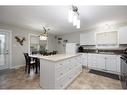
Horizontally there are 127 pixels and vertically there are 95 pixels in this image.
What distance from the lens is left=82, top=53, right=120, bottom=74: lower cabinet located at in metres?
3.53

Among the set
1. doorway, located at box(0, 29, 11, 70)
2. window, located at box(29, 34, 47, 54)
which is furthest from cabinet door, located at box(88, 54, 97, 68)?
doorway, located at box(0, 29, 11, 70)

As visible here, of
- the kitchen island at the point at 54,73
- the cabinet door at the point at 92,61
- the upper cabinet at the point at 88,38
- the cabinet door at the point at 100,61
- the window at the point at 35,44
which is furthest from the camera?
the window at the point at 35,44

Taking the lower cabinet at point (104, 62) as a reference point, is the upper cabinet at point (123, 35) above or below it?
above

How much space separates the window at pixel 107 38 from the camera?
3.94 metres

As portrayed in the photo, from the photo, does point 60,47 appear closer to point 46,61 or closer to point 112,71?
point 112,71

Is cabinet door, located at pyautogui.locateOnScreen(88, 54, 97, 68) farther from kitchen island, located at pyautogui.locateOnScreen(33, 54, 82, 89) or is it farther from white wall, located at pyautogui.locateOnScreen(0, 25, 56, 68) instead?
white wall, located at pyautogui.locateOnScreen(0, 25, 56, 68)

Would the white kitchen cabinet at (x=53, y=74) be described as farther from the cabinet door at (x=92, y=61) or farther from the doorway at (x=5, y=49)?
the doorway at (x=5, y=49)

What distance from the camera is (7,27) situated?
4098 millimetres

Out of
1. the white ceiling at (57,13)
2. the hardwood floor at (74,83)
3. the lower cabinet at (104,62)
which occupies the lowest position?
the hardwood floor at (74,83)

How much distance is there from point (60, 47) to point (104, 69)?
401cm

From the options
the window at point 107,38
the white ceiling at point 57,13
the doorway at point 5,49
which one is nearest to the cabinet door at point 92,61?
the window at point 107,38

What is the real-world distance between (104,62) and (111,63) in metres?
0.31

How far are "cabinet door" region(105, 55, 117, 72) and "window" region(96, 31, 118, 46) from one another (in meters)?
0.79

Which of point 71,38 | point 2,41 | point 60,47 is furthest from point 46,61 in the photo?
point 60,47
